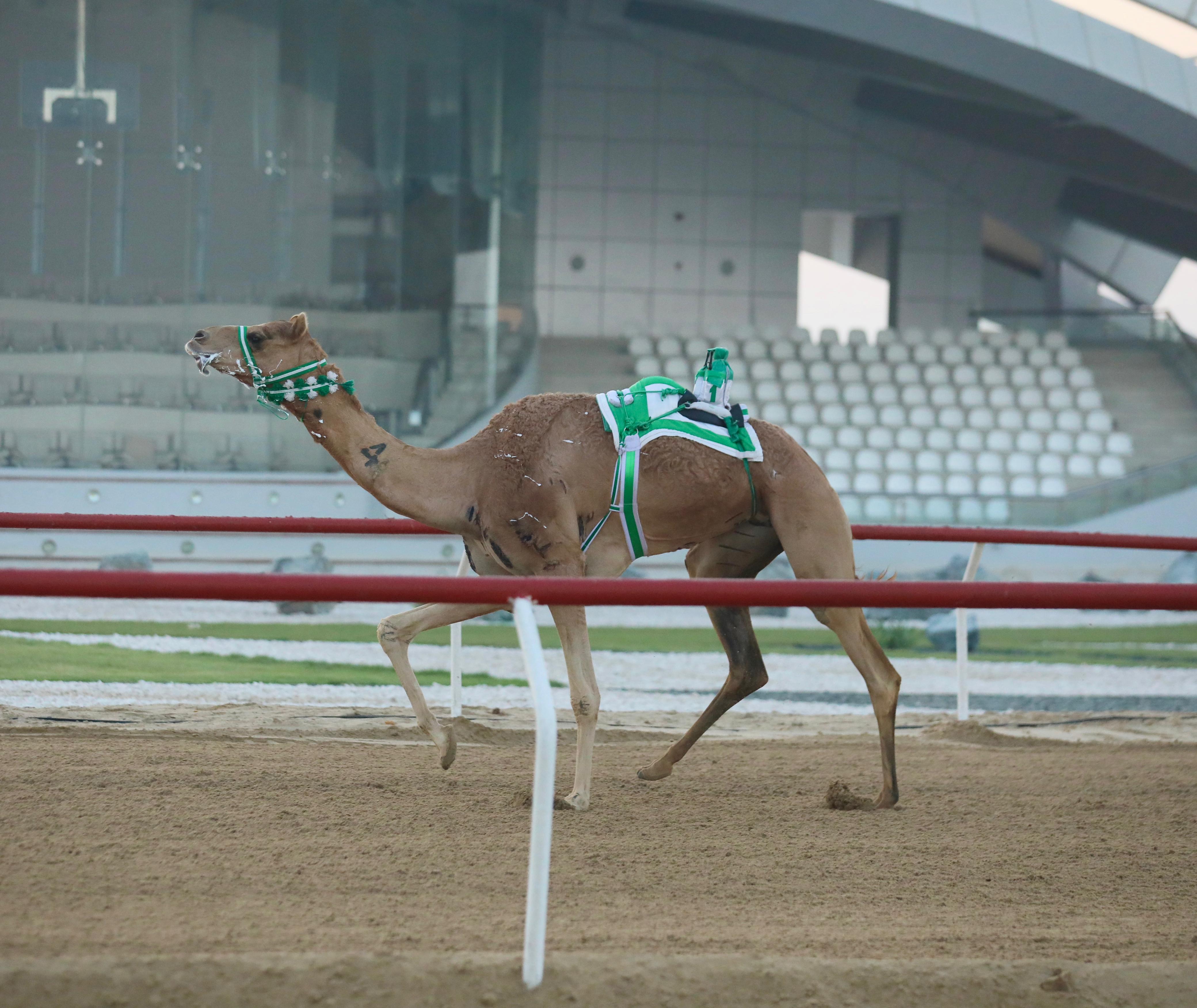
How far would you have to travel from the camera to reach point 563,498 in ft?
16.7

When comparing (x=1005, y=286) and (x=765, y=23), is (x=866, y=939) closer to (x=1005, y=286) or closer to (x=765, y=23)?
(x=765, y=23)

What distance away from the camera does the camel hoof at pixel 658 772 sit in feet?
18.3

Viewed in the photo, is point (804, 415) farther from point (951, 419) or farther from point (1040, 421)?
point (1040, 421)

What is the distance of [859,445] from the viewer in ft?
73.0

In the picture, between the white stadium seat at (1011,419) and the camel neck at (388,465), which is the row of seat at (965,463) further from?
the camel neck at (388,465)

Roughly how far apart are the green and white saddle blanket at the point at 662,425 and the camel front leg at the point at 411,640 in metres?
0.60

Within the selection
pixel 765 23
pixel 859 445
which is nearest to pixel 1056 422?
pixel 859 445

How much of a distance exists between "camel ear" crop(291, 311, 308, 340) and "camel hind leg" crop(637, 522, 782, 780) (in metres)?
1.78

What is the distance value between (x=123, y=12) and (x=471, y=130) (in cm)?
485

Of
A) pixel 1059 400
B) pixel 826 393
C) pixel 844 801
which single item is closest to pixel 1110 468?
pixel 1059 400

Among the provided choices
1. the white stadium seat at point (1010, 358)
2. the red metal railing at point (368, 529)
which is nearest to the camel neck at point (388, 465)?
the red metal railing at point (368, 529)

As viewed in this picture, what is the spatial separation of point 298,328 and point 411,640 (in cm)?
127

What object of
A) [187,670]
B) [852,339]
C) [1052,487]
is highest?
[852,339]

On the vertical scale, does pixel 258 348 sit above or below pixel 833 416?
above
